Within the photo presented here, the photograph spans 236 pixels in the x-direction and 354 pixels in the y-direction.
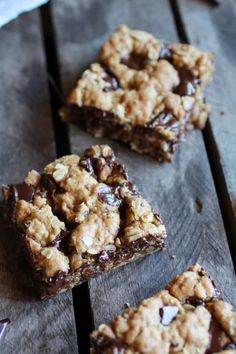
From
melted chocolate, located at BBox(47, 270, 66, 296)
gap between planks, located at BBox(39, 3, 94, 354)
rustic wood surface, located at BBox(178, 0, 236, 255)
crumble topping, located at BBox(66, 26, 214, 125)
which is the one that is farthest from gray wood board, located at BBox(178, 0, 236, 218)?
melted chocolate, located at BBox(47, 270, 66, 296)

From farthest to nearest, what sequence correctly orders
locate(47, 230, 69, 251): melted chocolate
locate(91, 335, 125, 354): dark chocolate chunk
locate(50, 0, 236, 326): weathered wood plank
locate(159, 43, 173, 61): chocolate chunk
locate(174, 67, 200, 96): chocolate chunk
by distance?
locate(159, 43, 173, 61): chocolate chunk
locate(174, 67, 200, 96): chocolate chunk
locate(50, 0, 236, 326): weathered wood plank
locate(47, 230, 69, 251): melted chocolate
locate(91, 335, 125, 354): dark chocolate chunk

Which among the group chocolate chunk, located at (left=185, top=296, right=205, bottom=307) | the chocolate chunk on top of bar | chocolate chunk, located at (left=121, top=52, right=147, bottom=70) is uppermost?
chocolate chunk, located at (left=121, top=52, right=147, bottom=70)

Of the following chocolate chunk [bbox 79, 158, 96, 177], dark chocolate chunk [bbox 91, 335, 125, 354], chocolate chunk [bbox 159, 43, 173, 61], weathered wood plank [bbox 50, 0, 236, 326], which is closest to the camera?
dark chocolate chunk [bbox 91, 335, 125, 354]

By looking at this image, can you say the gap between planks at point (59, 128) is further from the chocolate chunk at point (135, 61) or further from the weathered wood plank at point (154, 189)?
the chocolate chunk at point (135, 61)

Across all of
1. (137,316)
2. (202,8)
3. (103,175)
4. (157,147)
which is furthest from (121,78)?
(137,316)

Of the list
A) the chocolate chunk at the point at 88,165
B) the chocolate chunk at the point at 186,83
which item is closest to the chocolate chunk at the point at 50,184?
the chocolate chunk at the point at 88,165

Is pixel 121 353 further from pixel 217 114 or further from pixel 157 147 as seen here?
pixel 217 114

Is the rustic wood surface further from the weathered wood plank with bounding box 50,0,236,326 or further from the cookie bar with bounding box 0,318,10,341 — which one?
the cookie bar with bounding box 0,318,10,341
